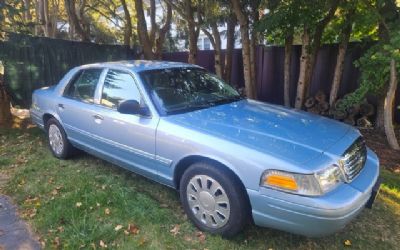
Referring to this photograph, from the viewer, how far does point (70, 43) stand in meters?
9.20

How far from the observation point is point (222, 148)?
127 inches

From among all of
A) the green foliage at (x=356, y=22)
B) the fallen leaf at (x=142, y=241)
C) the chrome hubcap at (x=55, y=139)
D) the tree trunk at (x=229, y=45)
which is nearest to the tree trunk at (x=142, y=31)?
the tree trunk at (x=229, y=45)

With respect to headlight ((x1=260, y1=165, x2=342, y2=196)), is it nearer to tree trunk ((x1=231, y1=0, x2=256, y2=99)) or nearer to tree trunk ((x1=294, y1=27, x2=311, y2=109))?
tree trunk ((x1=294, y1=27, x2=311, y2=109))

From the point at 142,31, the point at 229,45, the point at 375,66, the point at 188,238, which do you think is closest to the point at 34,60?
the point at 142,31

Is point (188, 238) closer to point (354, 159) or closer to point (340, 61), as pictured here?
point (354, 159)

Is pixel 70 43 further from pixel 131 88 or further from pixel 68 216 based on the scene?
pixel 68 216

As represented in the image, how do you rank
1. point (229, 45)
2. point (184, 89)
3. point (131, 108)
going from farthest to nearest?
point (229, 45) → point (184, 89) → point (131, 108)

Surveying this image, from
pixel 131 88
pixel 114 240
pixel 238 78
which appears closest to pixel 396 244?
pixel 114 240

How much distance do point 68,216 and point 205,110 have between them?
1.85 metres

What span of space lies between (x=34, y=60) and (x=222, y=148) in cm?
673

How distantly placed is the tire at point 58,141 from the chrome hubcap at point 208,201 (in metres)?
2.63

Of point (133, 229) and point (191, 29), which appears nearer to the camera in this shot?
point (133, 229)

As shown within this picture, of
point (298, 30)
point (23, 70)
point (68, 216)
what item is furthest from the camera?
point (23, 70)

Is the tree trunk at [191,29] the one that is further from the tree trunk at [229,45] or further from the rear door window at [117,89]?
the rear door window at [117,89]
